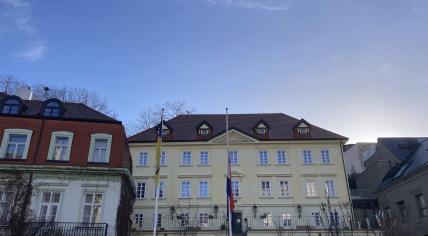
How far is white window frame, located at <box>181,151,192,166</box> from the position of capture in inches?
1337

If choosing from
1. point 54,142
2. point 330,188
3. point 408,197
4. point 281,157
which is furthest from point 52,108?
point 408,197

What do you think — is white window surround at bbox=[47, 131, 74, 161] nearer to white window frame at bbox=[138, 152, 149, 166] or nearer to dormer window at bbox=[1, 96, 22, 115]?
dormer window at bbox=[1, 96, 22, 115]

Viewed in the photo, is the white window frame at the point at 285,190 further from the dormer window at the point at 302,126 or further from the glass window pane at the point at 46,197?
the glass window pane at the point at 46,197

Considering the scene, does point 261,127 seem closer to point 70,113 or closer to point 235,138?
point 235,138

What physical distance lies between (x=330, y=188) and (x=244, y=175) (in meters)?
7.57

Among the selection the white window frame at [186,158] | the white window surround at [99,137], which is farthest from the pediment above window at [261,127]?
the white window surround at [99,137]

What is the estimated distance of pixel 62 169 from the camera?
2166cm

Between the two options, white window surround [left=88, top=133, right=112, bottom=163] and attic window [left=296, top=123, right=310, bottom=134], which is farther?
attic window [left=296, top=123, right=310, bottom=134]

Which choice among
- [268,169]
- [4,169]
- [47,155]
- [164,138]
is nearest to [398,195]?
[268,169]

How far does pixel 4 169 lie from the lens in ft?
69.3

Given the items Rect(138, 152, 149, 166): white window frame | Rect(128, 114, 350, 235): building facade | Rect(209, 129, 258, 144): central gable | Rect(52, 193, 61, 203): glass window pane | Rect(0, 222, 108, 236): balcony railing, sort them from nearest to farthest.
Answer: Rect(0, 222, 108, 236): balcony railing < Rect(52, 193, 61, 203): glass window pane < Rect(128, 114, 350, 235): building facade < Rect(138, 152, 149, 166): white window frame < Rect(209, 129, 258, 144): central gable

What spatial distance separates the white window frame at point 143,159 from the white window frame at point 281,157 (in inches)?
466

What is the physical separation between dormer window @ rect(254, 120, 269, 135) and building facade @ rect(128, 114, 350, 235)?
96 millimetres

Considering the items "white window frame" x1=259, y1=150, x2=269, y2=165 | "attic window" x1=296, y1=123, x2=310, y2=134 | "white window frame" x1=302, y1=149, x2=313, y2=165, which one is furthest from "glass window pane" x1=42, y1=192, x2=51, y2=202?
"attic window" x1=296, y1=123, x2=310, y2=134
